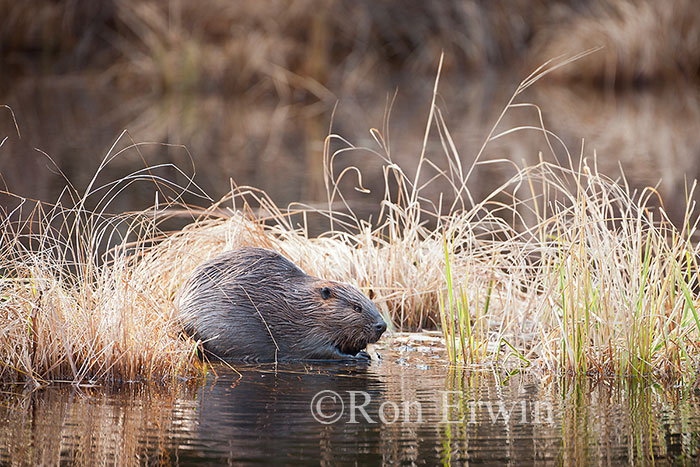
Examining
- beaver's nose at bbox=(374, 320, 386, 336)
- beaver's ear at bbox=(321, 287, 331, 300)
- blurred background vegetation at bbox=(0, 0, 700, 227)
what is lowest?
beaver's nose at bbox=(374, 320, 386, 336)

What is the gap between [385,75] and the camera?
1029 inches

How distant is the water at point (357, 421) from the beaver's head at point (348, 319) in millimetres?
360

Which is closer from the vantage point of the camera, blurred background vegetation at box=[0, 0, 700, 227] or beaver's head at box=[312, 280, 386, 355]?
beaver's head at box=[312, 280, 386, 355]

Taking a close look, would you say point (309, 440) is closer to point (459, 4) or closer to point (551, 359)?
point (551, 359)

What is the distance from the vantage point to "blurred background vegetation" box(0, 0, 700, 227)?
13172 mm

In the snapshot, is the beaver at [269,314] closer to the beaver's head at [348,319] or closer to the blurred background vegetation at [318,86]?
the beaver's head at [348,319]

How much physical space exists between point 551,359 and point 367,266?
1848mm

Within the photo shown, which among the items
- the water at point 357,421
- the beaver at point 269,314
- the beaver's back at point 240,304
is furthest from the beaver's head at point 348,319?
the water at point 357,421

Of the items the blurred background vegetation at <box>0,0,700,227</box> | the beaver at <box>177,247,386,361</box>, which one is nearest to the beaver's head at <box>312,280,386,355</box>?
the beaver at <box>177,247,386,361</box>

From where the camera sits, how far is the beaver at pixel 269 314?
4988 mm

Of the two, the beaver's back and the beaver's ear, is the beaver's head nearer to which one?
the beaver's ear

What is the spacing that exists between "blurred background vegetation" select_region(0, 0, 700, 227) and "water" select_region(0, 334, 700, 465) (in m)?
5.60

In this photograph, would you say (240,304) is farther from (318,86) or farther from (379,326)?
(318,86)

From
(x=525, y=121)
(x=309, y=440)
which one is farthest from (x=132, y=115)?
(x=309, y=440)
